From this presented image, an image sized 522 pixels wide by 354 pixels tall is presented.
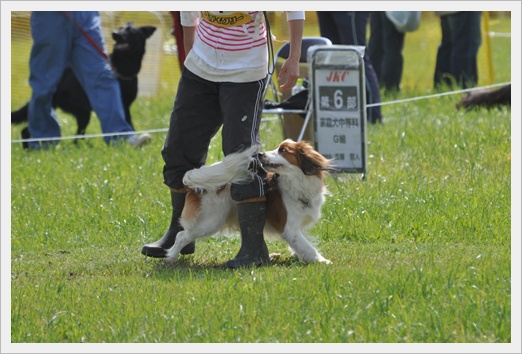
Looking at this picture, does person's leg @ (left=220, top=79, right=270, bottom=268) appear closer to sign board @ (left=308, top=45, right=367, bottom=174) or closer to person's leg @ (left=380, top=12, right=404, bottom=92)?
sign board @ (left=308, top=45, right=367, bottom=174)

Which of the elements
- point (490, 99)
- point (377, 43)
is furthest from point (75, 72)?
point (490, 99)

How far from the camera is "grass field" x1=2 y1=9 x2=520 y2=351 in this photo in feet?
13.9

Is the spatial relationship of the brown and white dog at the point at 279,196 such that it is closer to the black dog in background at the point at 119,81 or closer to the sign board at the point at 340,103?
the sign board at the point at 340,103

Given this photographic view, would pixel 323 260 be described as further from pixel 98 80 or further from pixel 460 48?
pixel 460 48

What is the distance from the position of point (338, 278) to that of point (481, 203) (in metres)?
2.12

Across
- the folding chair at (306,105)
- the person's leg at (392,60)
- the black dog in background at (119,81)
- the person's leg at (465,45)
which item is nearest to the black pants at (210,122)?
the folding chair at (306,105)

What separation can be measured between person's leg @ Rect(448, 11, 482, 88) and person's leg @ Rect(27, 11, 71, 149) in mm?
5103

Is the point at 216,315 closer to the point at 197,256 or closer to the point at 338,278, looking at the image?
the point at 338,278

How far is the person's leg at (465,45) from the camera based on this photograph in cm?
1223

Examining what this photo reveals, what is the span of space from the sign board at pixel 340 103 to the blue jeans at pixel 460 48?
4.71 metres

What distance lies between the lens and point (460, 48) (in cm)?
1271

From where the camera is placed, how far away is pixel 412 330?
4.06 m

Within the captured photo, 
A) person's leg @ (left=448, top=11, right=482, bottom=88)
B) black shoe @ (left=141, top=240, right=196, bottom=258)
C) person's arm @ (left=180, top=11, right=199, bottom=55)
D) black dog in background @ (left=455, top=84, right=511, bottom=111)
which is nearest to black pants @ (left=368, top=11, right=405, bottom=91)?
person's leg @ (left=448, top=11, right=482, bottom=88)

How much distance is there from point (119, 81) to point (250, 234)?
6.23 metres
